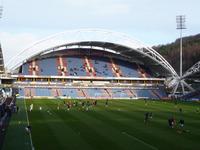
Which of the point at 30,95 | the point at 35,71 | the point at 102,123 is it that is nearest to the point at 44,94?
the point at 30,95

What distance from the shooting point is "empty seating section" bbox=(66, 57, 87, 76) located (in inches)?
4153

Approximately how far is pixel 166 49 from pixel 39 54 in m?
77.6

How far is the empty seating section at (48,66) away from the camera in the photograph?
10303cm

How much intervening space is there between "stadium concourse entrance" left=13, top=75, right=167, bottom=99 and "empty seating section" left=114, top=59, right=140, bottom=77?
8.35 ft

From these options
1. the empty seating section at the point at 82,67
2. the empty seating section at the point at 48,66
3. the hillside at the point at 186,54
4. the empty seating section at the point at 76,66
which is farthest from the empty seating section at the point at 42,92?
the hillside at the point at 186,54

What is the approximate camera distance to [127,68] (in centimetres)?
11156

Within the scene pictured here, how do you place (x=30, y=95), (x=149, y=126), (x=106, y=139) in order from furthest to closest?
(x=30, y=95) < (x=149, y=126) < (x=106, y=139)

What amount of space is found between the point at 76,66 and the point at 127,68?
1382cm

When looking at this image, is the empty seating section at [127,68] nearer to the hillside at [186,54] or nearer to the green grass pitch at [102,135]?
the hillside at [186,54]

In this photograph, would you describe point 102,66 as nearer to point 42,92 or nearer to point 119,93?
point 119,93

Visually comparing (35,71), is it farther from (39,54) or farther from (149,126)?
(149,126)

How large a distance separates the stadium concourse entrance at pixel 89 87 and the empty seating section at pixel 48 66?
217 cm

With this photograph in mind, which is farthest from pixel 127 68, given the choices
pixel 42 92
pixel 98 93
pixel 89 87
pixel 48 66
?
pixel 42 92

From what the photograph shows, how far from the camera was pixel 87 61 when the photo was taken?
111188 millimetres
